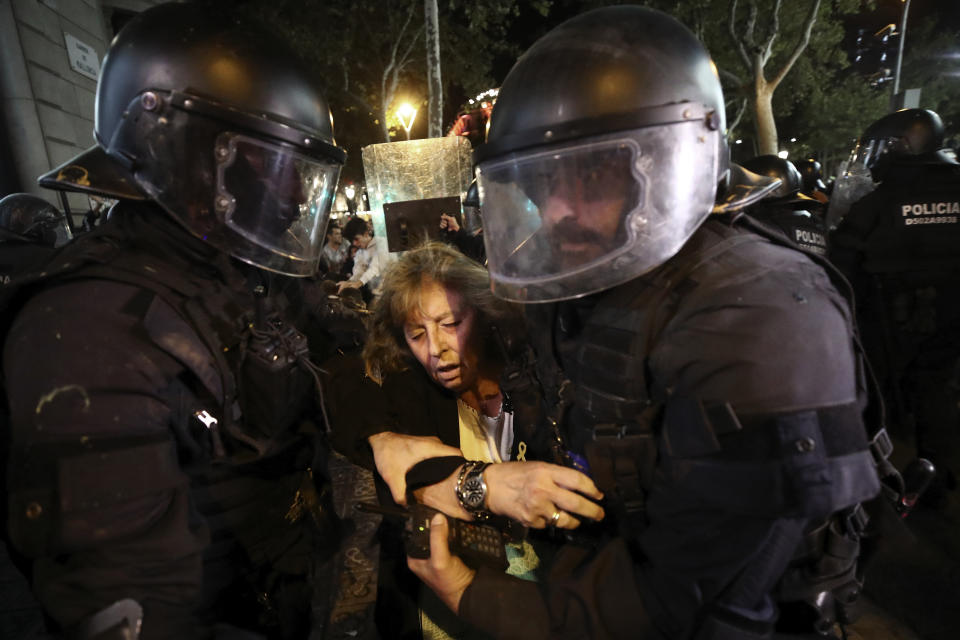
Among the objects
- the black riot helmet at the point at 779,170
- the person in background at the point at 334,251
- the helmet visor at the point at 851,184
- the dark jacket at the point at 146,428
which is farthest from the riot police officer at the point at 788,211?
the person in background at the point at 334,251

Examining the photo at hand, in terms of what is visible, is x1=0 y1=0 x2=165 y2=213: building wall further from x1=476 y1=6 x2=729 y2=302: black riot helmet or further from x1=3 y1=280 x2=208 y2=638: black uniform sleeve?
x1=476 y1=6 x2=729 y2=302: black riot helmet

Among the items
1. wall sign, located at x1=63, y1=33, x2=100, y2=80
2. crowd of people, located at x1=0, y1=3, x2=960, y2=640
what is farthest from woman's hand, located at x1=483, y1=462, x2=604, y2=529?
wall sign, located at x1=63, y1=33, x2=100, y2=80

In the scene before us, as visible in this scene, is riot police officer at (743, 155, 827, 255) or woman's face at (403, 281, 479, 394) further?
riot police officer at (743, 155, 827, 255)

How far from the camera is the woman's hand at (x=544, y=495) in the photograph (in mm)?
1395

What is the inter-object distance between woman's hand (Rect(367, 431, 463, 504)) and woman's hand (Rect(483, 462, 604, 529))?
0.34 metres

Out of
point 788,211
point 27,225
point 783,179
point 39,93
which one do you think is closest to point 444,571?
point 788,211

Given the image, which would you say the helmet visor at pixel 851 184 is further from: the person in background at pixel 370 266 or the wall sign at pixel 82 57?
the wall sign at pixel 82 57

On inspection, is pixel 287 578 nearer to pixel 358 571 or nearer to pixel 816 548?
pixel 358 571

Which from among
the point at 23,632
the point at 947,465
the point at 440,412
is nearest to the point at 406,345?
the point at 440,412

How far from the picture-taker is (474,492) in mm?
1637

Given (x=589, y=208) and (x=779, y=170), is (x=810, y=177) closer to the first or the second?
(x=779, y=170)

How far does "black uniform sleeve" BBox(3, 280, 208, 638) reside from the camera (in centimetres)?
99

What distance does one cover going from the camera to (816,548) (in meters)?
1.22

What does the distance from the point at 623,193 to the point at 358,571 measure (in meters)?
2.20
